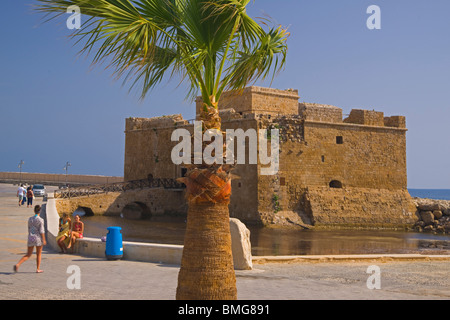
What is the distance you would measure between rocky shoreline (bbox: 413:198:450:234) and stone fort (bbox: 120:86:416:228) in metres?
0.67

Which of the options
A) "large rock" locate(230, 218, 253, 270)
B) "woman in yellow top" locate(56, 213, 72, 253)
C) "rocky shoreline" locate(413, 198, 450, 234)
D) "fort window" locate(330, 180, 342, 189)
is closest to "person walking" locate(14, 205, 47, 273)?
"woman in yellow top" locate(56, 213, 72, 253)

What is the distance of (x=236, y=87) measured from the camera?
6004 millimetres

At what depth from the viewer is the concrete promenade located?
6.83 metres

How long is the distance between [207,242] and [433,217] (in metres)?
28.0

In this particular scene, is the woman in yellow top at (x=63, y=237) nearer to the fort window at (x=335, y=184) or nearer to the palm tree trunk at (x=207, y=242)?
the palm tree trunk at (x=207, y=242)

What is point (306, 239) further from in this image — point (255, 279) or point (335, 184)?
point (255, 279)

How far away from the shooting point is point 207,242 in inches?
200

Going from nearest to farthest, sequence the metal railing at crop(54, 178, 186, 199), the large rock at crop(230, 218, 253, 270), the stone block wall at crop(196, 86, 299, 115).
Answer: the large rock at crop(230, 218, 253, 270) < the stone block wall at crop(196, 86, 299, 115) < the metal railing at crop(54, 178, 186, 199)

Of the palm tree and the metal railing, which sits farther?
the metal railing

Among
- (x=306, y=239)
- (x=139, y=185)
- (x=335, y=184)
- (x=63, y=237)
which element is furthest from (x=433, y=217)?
(x=63, y=237)

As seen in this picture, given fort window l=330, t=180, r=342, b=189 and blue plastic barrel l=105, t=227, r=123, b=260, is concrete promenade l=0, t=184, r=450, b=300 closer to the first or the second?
blue plastic barrel l=105, t=227, r=123, b=260
